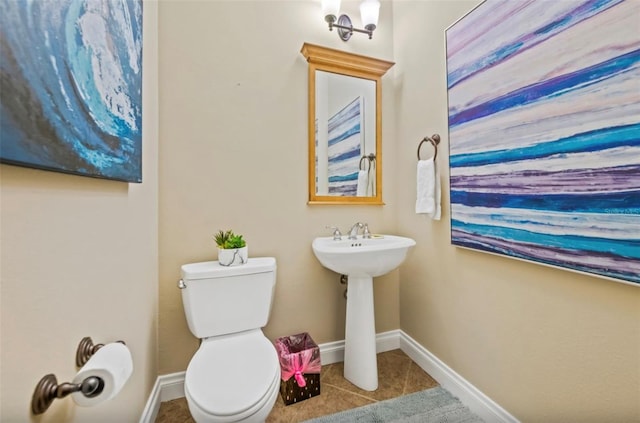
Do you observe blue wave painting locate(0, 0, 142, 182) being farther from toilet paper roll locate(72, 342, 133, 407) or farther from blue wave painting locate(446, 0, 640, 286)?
blue wave painting locate(446, 0, 640, 286)

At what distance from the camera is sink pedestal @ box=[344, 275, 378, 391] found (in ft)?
4.99

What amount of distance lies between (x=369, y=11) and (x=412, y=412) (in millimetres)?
2375

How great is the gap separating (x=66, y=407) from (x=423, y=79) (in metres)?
2.11

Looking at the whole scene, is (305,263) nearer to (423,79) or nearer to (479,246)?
(479,246)

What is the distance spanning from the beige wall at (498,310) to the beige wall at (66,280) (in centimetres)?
157

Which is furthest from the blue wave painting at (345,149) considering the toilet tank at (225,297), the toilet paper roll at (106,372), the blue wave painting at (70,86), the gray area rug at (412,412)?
the toilet paper roll at (106,372)

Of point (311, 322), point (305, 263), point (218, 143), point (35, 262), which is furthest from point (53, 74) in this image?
point (311, 322)

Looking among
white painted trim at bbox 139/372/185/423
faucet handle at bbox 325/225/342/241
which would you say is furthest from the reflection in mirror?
white painted trim at bbox 139/372/185/423

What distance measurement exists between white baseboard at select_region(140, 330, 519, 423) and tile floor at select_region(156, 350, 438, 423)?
43 millimetres

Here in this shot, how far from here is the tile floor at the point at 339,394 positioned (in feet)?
4.42

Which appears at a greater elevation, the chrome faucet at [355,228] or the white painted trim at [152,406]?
the chrome faucet at [355,228]

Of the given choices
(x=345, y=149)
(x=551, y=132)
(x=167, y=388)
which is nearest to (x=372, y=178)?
(x=345, y=149)

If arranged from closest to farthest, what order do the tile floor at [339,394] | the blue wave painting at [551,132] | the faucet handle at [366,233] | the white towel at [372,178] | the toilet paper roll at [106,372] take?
the toilet paper roll at [106,372]
the blue wave painting at [551,132]
the tile floor at [339,394]
the faucet handle at [366,233]
the white towel at [372,178]

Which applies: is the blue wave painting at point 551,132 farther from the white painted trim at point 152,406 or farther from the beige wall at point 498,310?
the white painted trim at point 152,406
